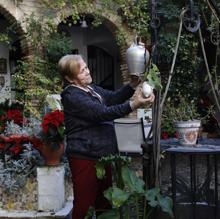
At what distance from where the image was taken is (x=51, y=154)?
452 cm

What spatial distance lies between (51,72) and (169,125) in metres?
2.23

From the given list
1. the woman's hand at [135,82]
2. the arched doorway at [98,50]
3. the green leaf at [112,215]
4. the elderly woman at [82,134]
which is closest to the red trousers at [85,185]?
the elderly woman at [82,134]

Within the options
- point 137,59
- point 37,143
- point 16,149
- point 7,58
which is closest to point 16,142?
point 16,149

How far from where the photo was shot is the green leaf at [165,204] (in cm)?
257

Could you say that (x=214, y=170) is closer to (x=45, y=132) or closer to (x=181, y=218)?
(x=181, y=218)

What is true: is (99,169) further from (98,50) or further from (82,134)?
(98,50)

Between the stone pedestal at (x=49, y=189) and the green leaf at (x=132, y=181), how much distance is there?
6.28 feet

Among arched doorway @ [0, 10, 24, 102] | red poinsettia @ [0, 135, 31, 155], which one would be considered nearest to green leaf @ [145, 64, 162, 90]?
red poinsettia @ [0, 135, 31, 155]

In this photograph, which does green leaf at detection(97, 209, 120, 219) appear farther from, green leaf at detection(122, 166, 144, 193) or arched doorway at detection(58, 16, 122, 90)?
arched doorway at detection(58, 16, 122, 90)

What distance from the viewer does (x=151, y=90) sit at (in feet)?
8.62

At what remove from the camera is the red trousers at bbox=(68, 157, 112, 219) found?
310 centimetres

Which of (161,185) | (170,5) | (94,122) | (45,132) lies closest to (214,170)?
(161,185)

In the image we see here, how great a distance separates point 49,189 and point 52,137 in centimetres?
50

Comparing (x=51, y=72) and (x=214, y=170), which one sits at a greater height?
(x=51, y=72)
